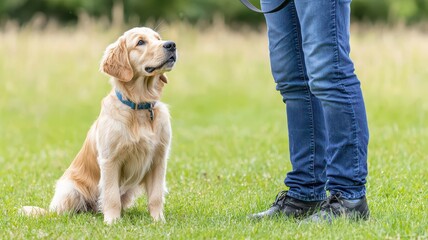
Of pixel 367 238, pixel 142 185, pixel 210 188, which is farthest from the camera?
pixel 210 188

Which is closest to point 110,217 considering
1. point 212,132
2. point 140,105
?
point 140,105

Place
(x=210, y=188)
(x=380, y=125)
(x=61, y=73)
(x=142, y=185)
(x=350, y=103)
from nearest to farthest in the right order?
(x=350, y=103) → (x=142, y=185) → (x=210, y=188) → (x=380, y=125) → (x=61, y=73)

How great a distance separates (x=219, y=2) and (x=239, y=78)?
1170 centimetres

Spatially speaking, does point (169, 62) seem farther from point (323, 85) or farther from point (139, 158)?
point (323, 85)

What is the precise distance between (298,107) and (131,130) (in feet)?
3.25

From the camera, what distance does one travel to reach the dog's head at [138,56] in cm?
454

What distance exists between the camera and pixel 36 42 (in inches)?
532

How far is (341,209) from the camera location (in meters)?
4.00

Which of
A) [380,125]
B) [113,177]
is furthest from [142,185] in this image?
[380,125]

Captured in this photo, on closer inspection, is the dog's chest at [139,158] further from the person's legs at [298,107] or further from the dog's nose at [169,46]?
the person's legs at [298,107]

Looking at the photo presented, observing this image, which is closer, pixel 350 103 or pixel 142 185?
pixel 350 103

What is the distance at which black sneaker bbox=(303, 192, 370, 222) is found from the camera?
3998mm

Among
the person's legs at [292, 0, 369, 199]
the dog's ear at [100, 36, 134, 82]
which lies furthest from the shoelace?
the dog's ear at [100, 36, 134, 82]

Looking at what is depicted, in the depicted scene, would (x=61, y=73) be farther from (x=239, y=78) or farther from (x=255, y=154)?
(x=255, y=154)
